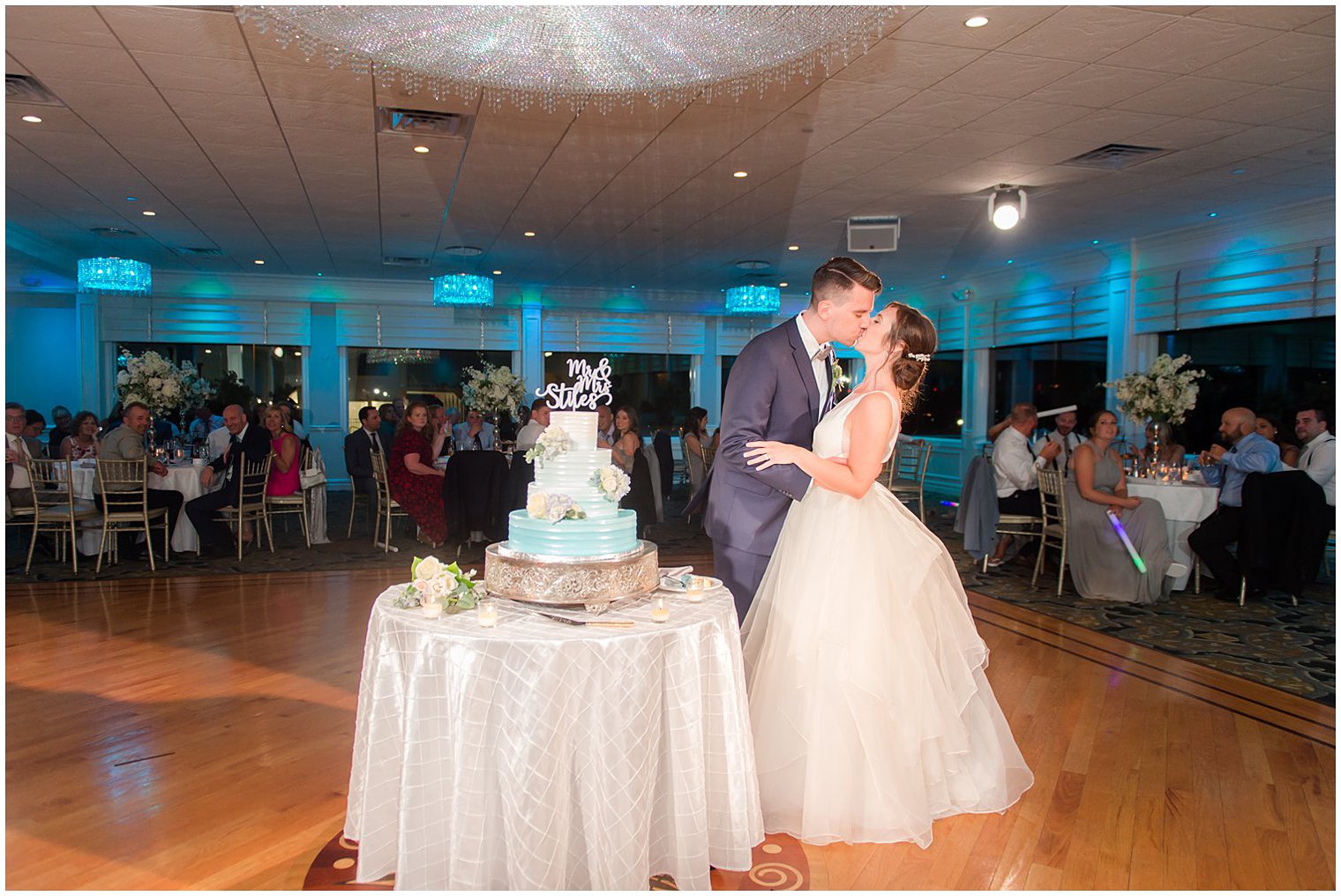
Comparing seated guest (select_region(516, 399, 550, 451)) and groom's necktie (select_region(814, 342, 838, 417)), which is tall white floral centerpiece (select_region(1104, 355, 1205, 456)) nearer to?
seated guest (select_region(516, 399, 550, 451))

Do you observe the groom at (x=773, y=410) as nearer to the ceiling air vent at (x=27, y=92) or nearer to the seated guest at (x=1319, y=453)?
the ceiling air vent at (x=27, y=92)

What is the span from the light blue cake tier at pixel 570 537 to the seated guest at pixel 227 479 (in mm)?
6060

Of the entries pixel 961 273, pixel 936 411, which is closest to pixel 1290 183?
pixel 961 273

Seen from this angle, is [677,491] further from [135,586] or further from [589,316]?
[135,586]

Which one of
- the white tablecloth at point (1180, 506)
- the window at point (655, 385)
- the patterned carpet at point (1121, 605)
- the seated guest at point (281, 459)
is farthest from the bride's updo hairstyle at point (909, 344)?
the window at point (655, 385)

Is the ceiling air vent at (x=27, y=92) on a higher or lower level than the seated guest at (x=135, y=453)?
higher

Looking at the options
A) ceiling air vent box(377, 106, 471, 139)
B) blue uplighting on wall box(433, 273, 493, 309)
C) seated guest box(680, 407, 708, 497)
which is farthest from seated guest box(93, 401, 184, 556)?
seated guest box(680, 407, 708, 497)

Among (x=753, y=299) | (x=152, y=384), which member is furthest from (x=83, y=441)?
(x=753, y=299)

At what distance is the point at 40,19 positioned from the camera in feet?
14.2

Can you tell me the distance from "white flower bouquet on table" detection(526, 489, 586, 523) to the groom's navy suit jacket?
25.9 inches

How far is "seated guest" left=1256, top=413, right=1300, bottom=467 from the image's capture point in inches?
293

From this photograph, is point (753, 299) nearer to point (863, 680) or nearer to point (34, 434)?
point (34, 434)

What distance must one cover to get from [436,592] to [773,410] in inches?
51.0

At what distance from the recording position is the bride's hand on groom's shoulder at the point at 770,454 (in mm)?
2881
